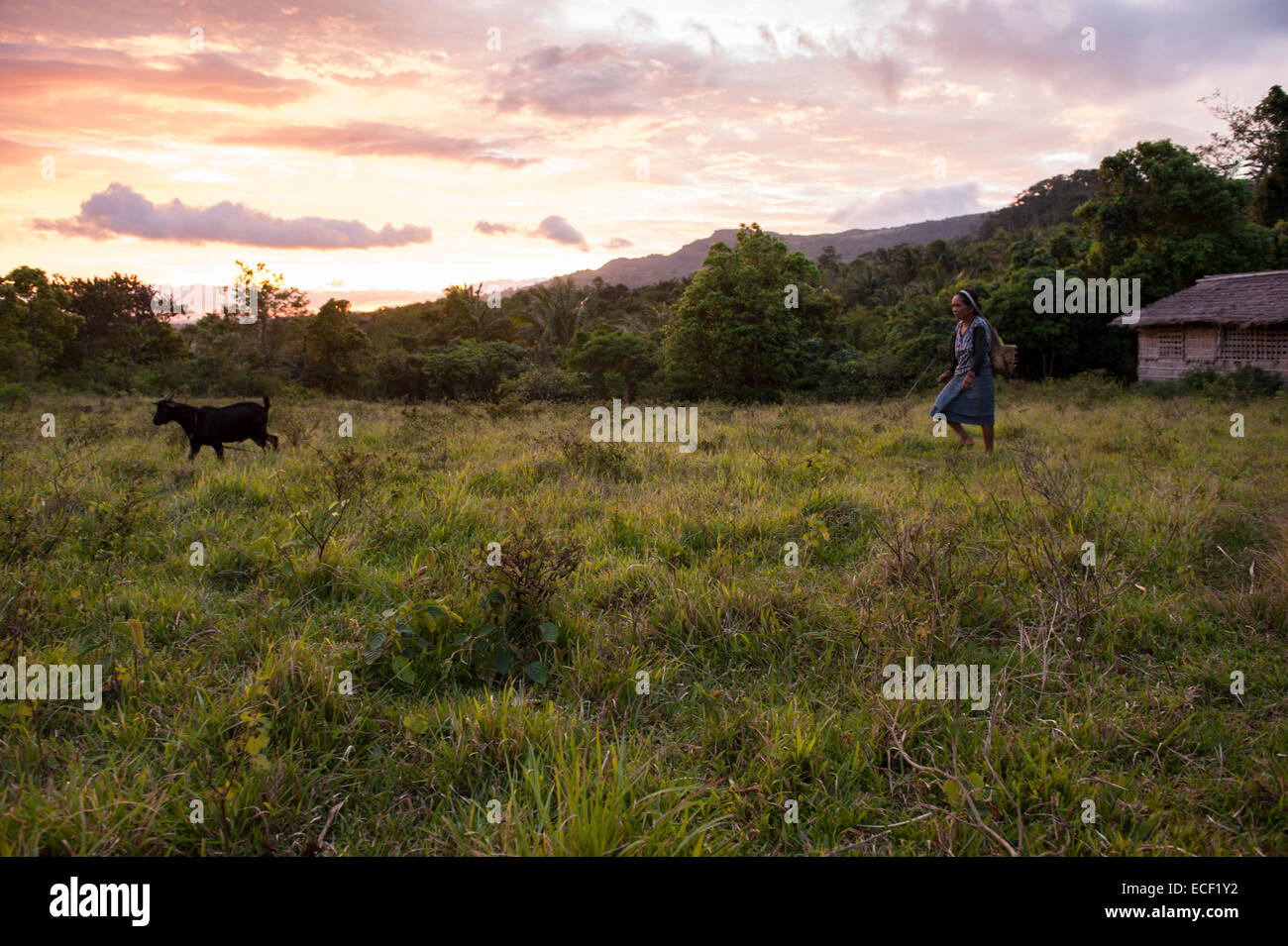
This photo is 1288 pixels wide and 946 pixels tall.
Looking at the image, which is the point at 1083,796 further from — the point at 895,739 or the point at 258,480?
the point at 258,480

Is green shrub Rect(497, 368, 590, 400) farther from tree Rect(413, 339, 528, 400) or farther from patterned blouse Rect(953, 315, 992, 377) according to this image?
patterned blouse Rect(953, 315, 992, 377)

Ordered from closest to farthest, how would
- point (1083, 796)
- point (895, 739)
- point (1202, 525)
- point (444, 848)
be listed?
point (444, 848) < point (1083, 796) < point (895, 739) < point (1202, 525)

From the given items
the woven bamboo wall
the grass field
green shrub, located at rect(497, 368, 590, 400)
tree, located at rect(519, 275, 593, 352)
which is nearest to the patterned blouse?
the grass field

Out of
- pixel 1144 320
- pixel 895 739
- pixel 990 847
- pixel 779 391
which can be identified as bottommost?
pixel 990 847

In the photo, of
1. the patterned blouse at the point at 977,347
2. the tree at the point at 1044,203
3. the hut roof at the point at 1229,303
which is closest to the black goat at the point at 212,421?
the patterned blouse at the point at 977,347

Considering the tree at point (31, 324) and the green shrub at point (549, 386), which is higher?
the tree at point (31, 324)

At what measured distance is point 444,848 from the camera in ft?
6.43

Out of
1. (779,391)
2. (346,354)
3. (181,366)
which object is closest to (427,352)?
(346,354)

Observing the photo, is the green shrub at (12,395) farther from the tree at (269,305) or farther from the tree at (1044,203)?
the tree at (1044,203)

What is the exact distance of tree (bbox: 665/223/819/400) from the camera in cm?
2309

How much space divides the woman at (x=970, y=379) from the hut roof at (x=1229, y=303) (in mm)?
14888

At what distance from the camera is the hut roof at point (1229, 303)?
692 inches
